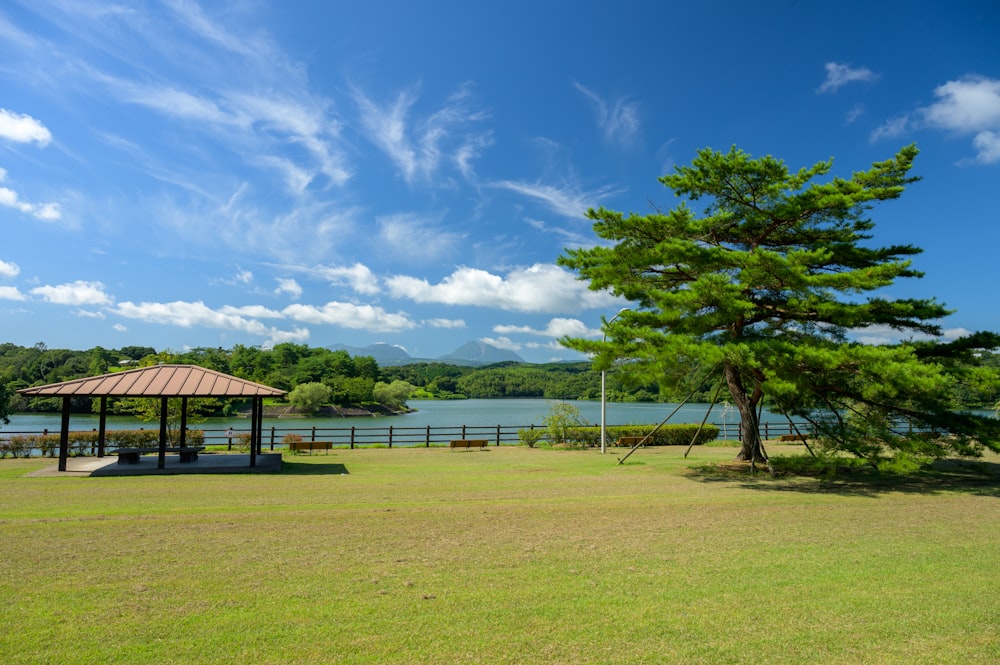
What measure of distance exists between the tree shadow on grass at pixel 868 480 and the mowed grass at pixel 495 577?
707mm

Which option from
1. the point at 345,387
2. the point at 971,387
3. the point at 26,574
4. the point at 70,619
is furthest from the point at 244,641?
the point at 345,387

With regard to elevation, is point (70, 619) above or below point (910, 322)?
below

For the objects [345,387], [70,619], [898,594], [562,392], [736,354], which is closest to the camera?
[70,619]

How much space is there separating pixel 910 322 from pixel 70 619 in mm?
16146

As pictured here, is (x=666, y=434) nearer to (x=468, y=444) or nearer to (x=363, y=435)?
(x=468, y=444)

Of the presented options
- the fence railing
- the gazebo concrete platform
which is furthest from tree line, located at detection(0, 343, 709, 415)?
the gazebo concrete platform

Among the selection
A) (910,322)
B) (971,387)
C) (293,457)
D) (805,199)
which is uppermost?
(805,199)

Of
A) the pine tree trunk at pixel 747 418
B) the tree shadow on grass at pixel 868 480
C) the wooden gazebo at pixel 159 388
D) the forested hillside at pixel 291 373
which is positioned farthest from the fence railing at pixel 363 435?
the forested hillside at pixel 291 373

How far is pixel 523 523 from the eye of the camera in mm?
7988

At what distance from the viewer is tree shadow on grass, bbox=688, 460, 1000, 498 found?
37.2 feet

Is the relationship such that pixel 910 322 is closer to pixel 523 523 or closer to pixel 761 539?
pixel 761 539

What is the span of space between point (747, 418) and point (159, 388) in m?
14.6

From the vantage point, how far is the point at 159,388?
14.2 metres

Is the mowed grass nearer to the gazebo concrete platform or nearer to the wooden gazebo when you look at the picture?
the gazebo concrete platform
